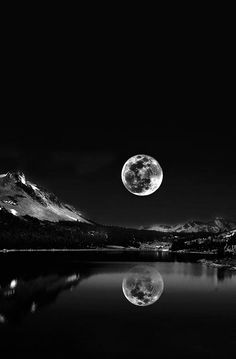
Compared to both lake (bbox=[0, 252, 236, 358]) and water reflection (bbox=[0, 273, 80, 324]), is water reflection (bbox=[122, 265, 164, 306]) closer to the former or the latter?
lake (bbox=[0, 252, 236, 358])

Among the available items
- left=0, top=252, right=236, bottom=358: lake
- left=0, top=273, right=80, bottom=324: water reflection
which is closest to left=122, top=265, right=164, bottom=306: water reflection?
left=0, top=252, right=236, bottom=358: lake

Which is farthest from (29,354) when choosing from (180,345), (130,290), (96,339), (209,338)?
(130,290)

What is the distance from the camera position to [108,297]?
6975cm

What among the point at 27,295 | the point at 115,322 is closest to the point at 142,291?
the point at 27,295

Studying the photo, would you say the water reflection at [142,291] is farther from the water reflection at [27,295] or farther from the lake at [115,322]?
the water reflection at [27,295]

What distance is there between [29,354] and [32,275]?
76.7m

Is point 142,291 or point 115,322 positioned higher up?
point 142,291

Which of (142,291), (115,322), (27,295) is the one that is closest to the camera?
(115,322)

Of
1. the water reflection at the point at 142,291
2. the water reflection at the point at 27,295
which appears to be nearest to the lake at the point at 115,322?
the water reflection at the point at 27,295

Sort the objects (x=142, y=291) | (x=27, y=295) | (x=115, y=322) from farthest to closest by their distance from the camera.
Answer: (x=142, y=291), (x=27, y=295), (x=115, y=322)

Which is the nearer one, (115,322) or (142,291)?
(115,322)

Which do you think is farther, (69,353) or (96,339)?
(96,339)

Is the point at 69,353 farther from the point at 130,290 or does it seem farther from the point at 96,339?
the point at 130,290

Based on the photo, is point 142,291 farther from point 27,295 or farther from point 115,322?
point 115,322
